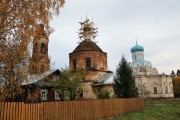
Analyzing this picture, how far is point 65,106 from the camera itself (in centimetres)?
1276

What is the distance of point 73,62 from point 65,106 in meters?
28.0

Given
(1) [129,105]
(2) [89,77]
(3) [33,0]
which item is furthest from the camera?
(2) [89,77]

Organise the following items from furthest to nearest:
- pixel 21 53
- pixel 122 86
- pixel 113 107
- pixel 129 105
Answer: pixel 122 86 < pixel 129 105 < pixel 113 107 < pixel 21 53

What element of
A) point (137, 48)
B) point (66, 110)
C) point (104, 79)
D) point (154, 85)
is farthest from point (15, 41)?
point (137, 48)

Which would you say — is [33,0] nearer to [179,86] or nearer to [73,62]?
[73,62]

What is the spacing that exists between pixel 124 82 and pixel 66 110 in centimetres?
1346

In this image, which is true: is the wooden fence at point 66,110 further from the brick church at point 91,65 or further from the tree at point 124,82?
the brick church at point 91,65

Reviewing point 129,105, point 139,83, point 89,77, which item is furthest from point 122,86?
point 139,83

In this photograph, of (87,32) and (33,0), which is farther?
(87,32)

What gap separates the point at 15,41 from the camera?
28.0 feet

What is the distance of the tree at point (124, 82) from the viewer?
81.0ft

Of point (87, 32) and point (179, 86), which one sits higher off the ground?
point (87, 32)

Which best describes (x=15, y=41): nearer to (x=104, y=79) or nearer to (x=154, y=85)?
(x=104, y=79)

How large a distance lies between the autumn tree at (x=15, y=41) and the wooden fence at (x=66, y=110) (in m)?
1.56
